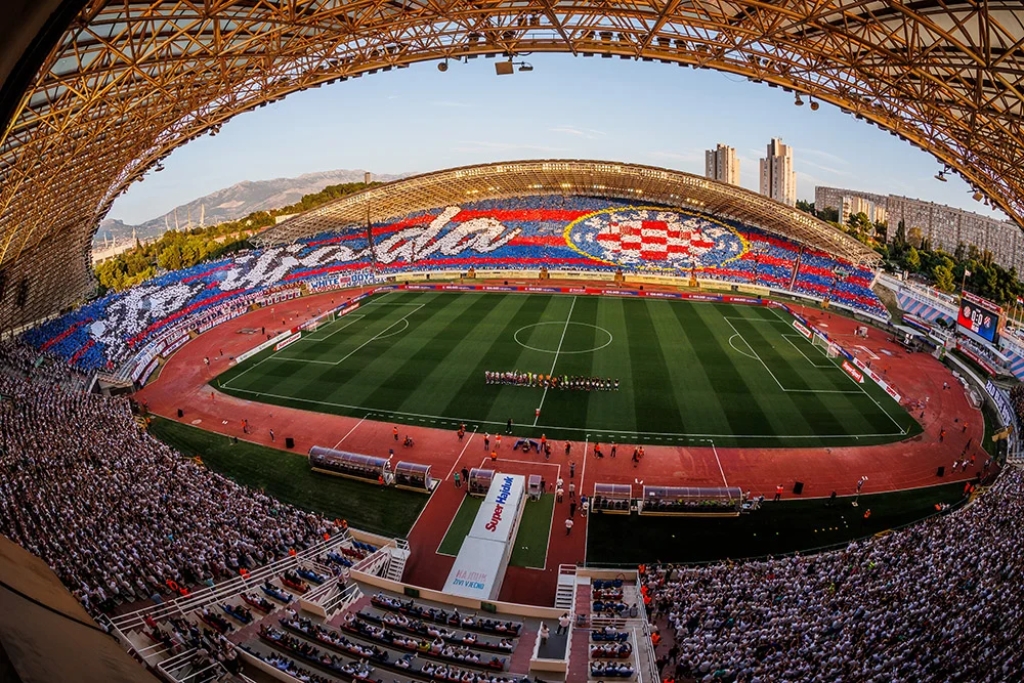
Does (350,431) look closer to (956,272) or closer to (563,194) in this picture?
(563,194)

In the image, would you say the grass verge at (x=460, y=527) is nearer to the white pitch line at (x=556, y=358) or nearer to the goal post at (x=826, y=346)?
the white pitch line at (x=556, y=358)

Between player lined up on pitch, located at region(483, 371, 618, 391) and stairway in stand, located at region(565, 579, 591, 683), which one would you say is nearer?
stairway in stand, located at region(565, 579, 591, 683)

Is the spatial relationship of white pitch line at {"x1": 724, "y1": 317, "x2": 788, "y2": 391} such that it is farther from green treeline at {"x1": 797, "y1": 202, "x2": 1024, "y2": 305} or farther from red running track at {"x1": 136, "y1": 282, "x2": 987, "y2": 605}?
green treeline at {"x1": 797, "y1": 202, "x2": 1024, "y2": 305}

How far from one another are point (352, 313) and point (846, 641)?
4182 centimetres

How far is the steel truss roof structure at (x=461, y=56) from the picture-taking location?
16.5m

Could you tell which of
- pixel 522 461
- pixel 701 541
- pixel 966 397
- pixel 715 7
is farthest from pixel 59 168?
pixel 966 397

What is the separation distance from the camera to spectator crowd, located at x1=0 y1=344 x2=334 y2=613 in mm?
15531

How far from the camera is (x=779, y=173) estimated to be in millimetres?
153125

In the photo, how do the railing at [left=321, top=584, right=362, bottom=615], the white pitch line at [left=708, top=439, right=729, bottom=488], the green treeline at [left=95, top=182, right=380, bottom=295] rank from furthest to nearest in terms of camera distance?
1. the green treeline at [left=95, top=182, right=380, bottom=295]
2. the white pitch line at [left=708, top=439, right=729, bottom=488]
3. the railing at [left=321, top=584, right=362, bottom=615]

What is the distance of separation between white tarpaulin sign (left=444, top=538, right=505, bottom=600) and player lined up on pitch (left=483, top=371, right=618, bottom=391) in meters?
14.2

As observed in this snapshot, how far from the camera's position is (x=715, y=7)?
1873 cm

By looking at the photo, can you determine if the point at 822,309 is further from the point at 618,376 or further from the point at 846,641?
the point at 846,641

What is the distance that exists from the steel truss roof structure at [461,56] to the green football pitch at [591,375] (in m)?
12.2

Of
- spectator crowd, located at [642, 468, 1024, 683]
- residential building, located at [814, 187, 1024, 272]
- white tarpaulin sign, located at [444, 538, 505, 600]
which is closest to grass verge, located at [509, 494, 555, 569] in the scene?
white tarpaulin sign, located at [444, 538, 505, 600]
